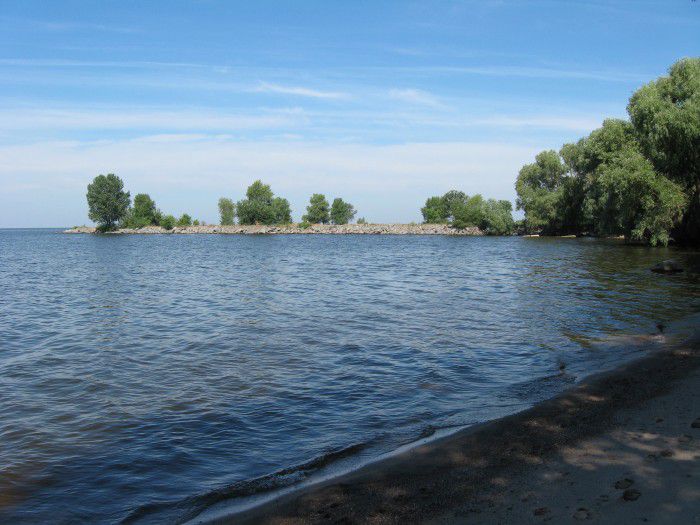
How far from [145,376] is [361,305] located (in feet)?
38.7

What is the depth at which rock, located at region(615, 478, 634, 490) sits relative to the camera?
5559mm

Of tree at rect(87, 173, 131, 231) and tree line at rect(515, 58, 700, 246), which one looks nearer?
tree line at rect(515, 58, 700, 246)

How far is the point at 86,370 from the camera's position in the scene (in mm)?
13602

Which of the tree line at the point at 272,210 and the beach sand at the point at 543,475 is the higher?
the tree line at the point at 272,210

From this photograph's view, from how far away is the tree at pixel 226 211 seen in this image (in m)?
177

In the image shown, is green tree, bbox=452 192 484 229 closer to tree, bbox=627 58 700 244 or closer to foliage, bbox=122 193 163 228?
tree, bbox=627 58 700 244

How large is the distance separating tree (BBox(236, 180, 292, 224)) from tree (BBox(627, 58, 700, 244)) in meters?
124

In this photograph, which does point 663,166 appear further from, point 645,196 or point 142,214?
point 142,214

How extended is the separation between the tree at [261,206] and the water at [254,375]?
440 ft

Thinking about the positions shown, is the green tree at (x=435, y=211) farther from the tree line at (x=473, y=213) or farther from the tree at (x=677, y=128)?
the tree at (x=677, y=128)

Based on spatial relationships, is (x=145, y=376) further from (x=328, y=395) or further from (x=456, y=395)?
(x=456, y=395)

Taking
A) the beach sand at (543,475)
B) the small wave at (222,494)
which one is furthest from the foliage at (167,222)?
the beach sand at (543,475)

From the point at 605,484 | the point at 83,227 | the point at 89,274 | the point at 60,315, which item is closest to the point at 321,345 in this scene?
the point at 605,484

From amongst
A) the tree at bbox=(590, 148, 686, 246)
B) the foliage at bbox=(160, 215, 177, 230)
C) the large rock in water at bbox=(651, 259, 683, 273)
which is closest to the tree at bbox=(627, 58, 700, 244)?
the tree at bbox=(590, 148, 686, 246)
